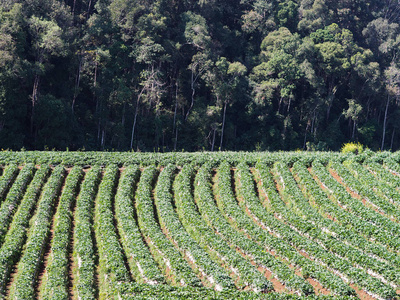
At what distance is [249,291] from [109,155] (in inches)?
683

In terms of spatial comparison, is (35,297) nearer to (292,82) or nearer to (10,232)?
(10,232)

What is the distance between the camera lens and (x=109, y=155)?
1352 inches

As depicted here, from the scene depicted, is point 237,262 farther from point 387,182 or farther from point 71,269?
point 387,182

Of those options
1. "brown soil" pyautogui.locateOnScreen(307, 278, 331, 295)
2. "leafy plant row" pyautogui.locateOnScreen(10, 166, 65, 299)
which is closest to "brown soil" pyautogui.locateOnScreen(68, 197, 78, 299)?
"leafy plant row" pyautogui.locateOnScreen(10, 166, 65, 299)

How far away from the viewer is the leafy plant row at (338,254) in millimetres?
20719

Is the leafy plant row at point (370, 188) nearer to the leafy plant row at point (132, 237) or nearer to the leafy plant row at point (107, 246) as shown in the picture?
the leafy plant row at point (132, 237)

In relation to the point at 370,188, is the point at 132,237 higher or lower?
lower

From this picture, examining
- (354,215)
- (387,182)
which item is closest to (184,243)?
(354,215)

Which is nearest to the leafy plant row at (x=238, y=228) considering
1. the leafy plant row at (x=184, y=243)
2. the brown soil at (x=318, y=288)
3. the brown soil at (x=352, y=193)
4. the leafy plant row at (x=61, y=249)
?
the brown soil at (x=318, y=288)

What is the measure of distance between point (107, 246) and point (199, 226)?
15.7 feet

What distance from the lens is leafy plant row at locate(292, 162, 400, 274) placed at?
21.4 meters

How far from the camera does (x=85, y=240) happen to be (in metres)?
24.1

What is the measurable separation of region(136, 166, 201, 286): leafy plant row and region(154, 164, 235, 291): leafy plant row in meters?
0.48

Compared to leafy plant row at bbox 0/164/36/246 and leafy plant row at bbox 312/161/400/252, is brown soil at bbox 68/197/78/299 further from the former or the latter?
leafy plant row at bbox 312/161/400/252
